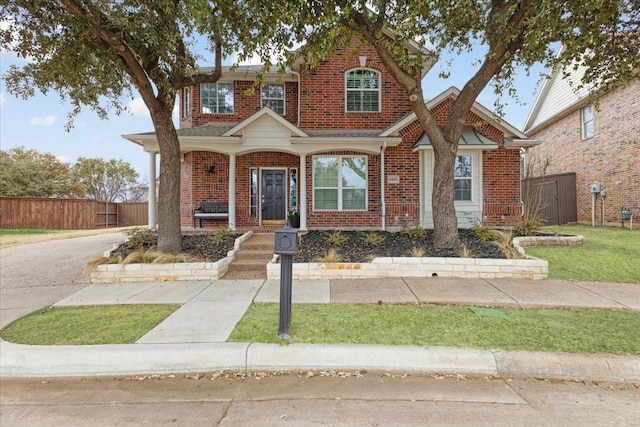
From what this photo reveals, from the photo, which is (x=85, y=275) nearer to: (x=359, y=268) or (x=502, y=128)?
(x=359, y=268)

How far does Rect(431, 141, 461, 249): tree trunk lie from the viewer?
26.0ft

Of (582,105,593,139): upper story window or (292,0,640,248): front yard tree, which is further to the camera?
(582,105,593,139): upper story window

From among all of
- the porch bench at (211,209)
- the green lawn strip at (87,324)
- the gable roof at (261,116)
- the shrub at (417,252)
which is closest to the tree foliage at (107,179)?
the porch bench at (211,209)

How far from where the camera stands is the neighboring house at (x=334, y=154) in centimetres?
1086

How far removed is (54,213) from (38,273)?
47.1 ft

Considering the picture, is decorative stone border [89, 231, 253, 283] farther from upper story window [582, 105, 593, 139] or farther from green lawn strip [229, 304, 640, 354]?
upper story window [582, 105, 593, 139]

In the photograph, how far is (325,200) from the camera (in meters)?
11.9

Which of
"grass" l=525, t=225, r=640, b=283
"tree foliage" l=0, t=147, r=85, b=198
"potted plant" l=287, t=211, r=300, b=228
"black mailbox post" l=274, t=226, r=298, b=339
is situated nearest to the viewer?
"black mailbox post" l=274, t=226, r=298, b=339

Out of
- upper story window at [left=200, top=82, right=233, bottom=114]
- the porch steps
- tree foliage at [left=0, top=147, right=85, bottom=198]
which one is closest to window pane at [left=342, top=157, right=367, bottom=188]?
the porch steps

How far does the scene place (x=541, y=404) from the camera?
9.43ft

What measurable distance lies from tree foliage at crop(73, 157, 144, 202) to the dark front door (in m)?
27.8

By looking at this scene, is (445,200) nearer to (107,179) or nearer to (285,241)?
(285,241)

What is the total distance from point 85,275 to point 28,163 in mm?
26031

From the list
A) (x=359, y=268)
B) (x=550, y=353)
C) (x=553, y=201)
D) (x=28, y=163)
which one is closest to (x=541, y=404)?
(x=550, y=353)
